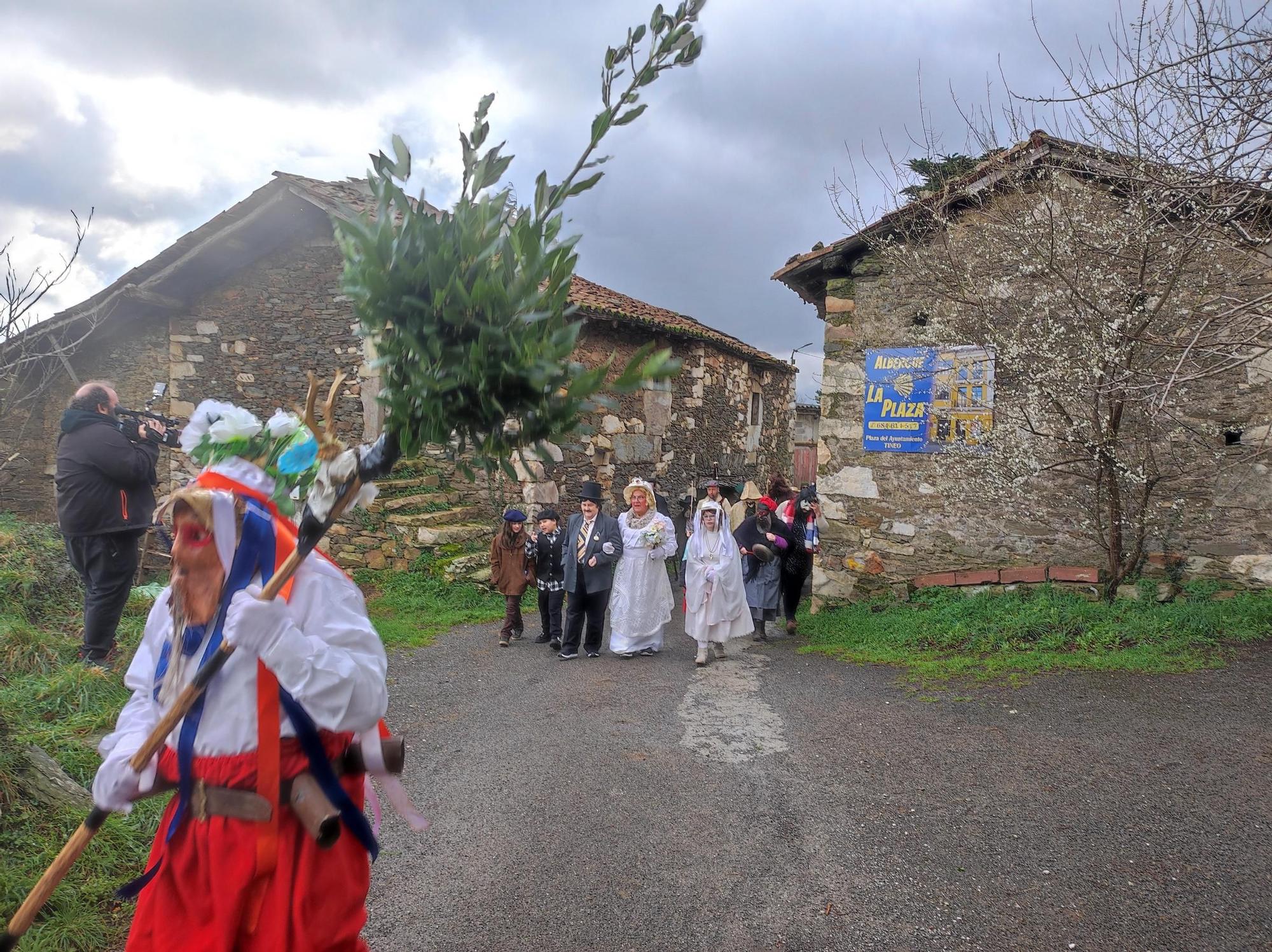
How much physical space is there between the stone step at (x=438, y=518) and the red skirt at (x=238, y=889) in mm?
10151

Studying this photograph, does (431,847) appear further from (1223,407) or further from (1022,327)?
(1223,407)

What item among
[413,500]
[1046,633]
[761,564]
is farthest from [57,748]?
[413,500]

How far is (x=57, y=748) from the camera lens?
14.1ft

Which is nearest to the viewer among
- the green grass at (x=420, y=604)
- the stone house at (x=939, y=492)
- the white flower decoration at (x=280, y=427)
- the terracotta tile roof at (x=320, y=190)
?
the white flower decoration at (x=280, y=427)

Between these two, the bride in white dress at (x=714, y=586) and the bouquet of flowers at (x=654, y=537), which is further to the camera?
the bouquet of flowers at (x=654, y=537)

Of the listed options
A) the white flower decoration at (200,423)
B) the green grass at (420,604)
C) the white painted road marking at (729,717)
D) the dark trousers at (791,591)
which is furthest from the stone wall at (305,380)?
the white flower decoration at (200,423)

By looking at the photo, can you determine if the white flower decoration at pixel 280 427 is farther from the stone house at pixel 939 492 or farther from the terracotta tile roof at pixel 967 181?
the stone house at pixel 939 492

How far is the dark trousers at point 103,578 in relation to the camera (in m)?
5.29

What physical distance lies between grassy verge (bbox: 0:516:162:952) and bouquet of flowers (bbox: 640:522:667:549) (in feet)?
15.5

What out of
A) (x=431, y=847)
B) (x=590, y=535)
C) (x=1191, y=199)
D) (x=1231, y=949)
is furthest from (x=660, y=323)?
(x=1231, y=949)

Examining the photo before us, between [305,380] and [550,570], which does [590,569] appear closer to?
[550,570]

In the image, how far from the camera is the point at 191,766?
6.61ft

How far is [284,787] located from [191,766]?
24 centimetres

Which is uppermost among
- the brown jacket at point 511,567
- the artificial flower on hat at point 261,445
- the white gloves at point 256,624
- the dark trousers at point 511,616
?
the artificial flower on hat at point 261,445
